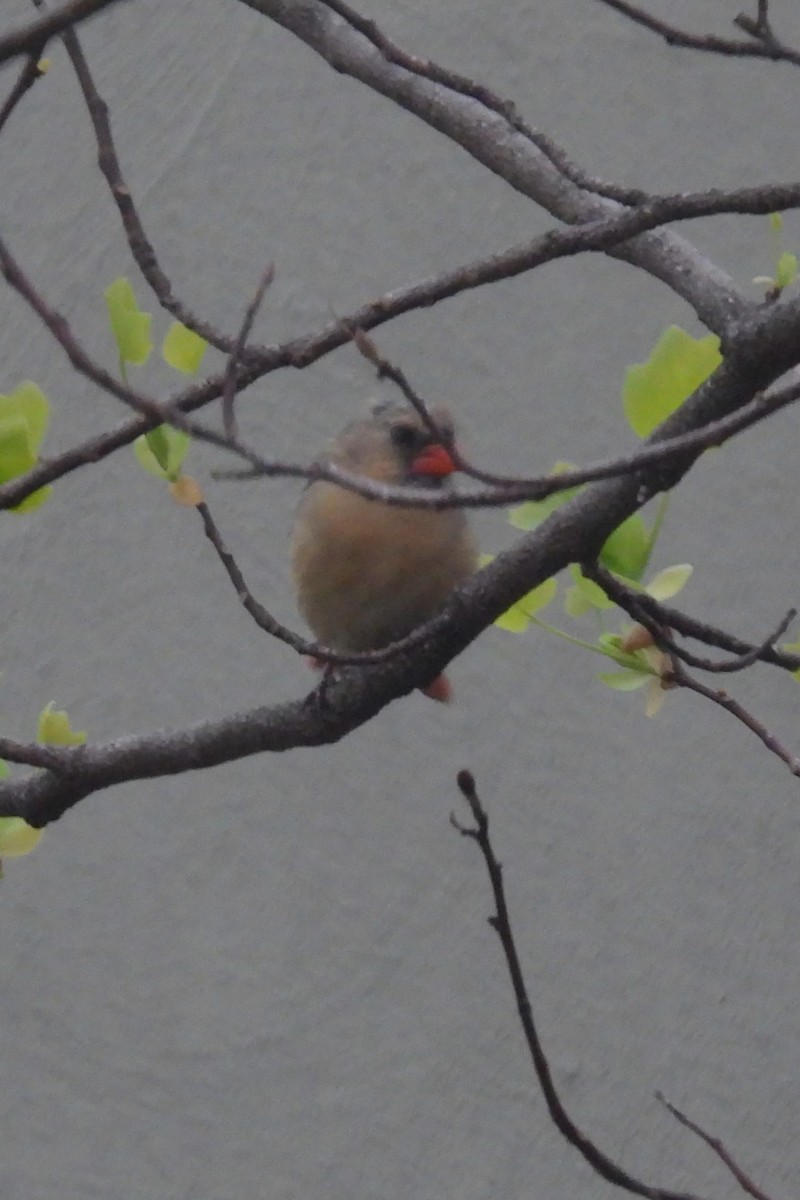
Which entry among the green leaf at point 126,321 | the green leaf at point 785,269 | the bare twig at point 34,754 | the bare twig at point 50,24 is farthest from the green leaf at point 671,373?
the bare twig at point 50,24

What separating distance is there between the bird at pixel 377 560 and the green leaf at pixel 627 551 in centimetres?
16

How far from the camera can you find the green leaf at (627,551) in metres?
0.93

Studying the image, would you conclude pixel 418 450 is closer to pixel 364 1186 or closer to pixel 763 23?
pixel 763 23

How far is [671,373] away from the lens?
91 cm

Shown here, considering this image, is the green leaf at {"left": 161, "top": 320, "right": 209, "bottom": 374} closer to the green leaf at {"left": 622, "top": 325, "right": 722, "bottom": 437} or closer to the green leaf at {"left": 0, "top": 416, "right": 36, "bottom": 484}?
the green leaf at {"left": 0, "top": 416, "right": 36, "bottom": 484}

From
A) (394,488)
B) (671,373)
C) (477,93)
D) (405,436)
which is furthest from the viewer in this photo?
(405,436)

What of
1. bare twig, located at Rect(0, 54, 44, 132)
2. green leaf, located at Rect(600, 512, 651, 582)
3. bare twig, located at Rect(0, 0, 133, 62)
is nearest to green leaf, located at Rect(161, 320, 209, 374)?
bare twig, located at Rect(0, 54, 44, 132)

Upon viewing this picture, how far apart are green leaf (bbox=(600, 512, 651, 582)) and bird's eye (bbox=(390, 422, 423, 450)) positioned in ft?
0.97

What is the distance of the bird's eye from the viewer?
1.20m

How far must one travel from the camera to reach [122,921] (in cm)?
190

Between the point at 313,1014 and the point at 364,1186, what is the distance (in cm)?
19

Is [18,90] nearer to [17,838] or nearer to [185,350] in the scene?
[185,350]

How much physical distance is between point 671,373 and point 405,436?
34 cm

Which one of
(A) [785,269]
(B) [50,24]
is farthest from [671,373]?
(B) [50,24]
